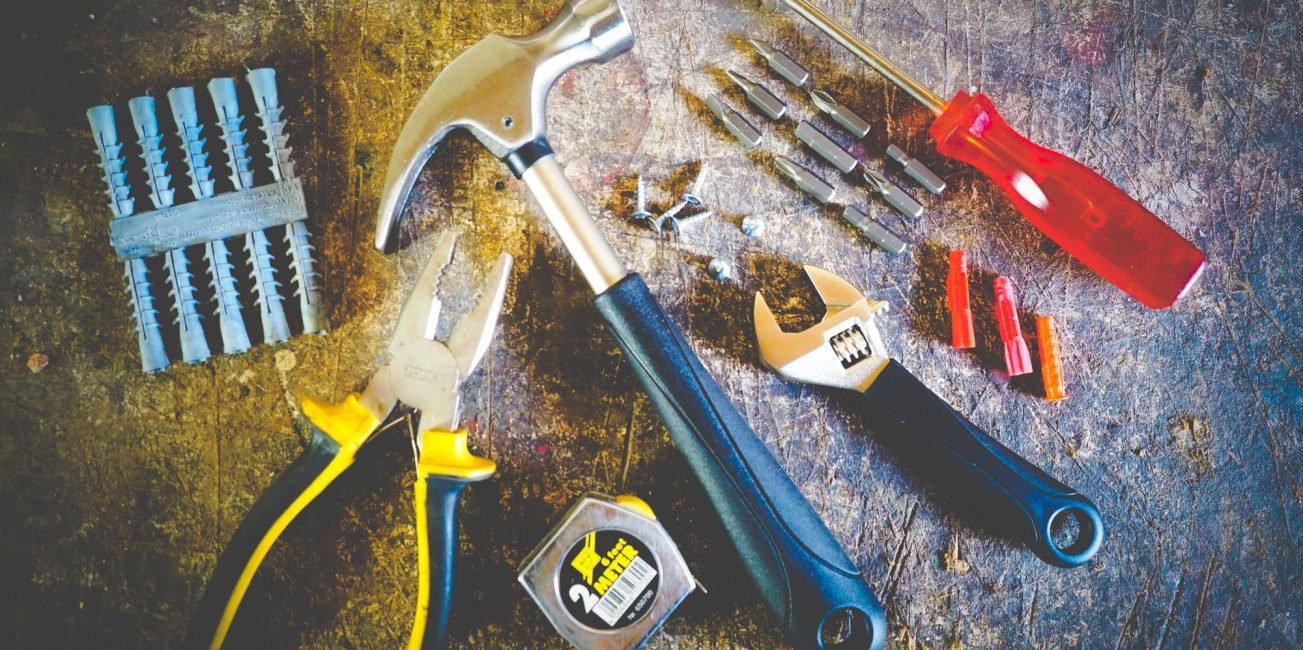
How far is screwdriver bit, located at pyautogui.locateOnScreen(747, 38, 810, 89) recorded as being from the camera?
5.30ft

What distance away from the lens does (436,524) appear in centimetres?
134

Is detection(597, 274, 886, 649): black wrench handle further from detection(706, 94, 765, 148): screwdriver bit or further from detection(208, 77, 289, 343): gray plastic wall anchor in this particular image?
detection(208, 77, 289, 343): gray plastic wall anchor

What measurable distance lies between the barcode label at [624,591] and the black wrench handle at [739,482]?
0.59ft

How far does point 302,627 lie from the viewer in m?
1.53

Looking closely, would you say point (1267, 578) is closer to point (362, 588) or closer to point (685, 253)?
point (685, 253)

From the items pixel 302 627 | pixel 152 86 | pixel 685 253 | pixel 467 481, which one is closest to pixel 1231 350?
pixel 685 253

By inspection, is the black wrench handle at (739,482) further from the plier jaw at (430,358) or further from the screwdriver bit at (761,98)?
the screwdriver bit at (761,98)

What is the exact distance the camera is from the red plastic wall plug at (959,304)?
5.18ft

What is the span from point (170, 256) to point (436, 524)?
0.77 meters


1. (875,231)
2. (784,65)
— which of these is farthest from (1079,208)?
(784,65)

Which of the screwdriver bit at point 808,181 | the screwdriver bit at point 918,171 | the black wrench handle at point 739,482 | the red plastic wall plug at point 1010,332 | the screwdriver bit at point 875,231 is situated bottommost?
the black wrench handle at point 739,482

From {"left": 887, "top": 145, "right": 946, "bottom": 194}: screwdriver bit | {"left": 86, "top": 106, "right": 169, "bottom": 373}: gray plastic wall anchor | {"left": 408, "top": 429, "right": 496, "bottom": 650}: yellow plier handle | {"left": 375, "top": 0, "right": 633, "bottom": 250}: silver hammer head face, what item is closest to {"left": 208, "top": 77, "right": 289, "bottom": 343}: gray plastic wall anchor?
{"left": 86, "top": 106, "right": 169, "bottom": 373}: gray plastic wall anchor

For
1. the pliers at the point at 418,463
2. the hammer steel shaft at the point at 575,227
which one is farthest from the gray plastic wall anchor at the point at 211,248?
the hammer steel shaft at the point at 575,227

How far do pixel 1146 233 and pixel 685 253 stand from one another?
37.1 inches
